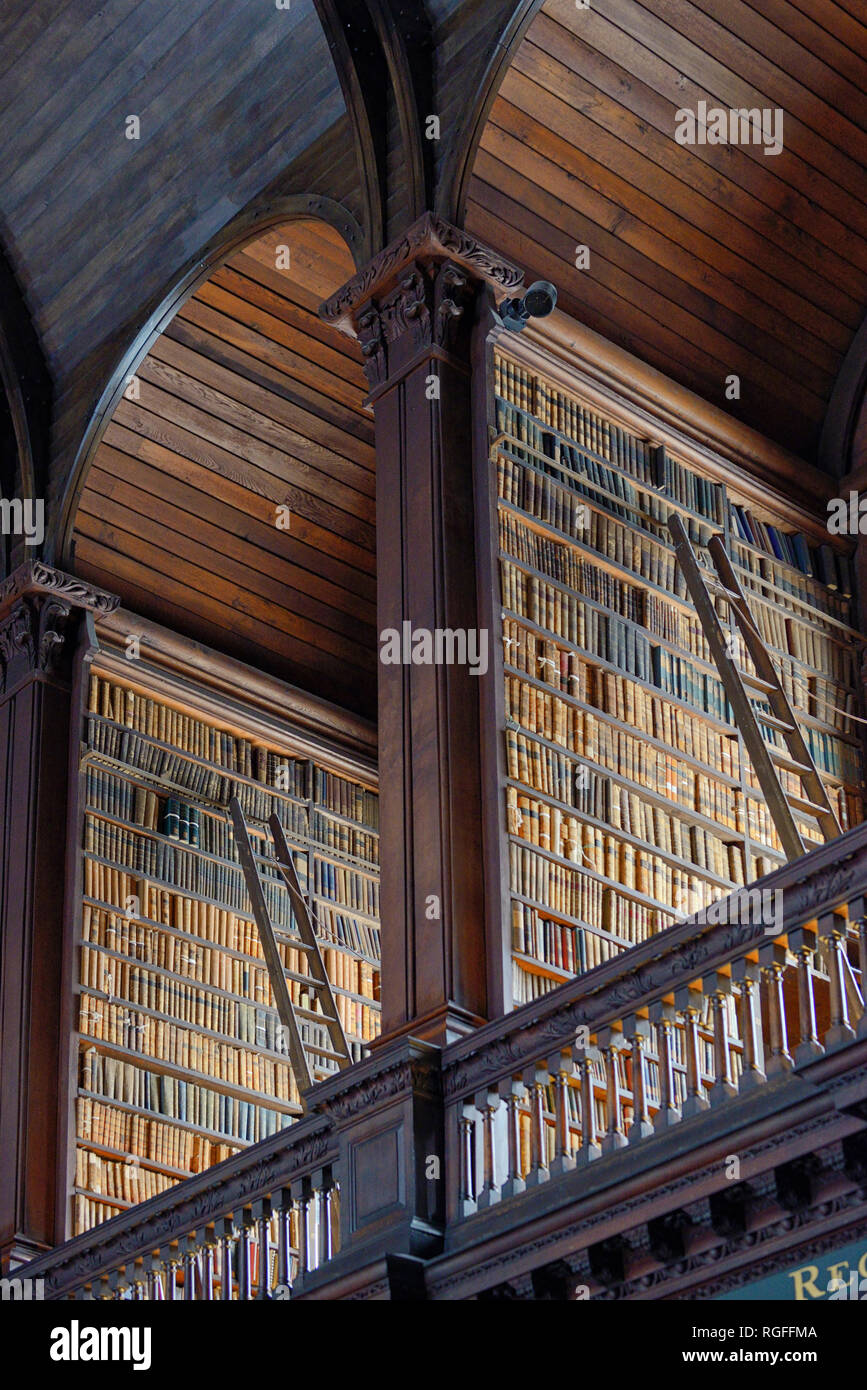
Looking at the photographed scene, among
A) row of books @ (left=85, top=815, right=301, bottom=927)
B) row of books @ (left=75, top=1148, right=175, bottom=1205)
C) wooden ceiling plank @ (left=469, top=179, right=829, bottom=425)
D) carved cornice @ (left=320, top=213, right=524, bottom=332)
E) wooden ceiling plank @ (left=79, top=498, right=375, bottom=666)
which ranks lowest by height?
row of books @ (left=75, top=1148, right=175, bottom=1205)

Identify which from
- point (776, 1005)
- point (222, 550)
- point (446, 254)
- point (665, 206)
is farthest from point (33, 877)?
point (776, 1005)

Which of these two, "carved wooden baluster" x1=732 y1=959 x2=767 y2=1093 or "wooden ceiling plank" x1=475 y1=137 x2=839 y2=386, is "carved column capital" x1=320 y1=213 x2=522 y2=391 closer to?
"wooden ceiling plank" x1=475 y1=137 x2=839 y2=386

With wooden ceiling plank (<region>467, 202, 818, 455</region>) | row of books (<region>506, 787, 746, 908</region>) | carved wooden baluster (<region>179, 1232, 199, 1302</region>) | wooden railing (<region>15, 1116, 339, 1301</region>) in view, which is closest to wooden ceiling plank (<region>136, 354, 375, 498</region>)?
wooden ceiling plank (<region>467, 202, 818, 455</region>)

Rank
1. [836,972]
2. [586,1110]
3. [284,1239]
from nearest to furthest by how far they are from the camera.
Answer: [836,972], [586,1110], [284,1239]

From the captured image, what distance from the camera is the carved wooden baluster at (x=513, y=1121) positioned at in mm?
5344

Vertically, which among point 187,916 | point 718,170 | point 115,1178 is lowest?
point 115,1178

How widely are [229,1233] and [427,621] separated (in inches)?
70.2

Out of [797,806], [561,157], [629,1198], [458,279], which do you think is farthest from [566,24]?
[629,1198]

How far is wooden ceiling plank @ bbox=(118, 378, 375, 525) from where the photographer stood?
8438mm

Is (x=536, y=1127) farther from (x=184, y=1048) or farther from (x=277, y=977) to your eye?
(x=184, y=1048)

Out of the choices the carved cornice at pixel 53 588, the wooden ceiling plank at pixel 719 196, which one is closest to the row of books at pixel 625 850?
the wooden ceiling plank at pixel 719 196

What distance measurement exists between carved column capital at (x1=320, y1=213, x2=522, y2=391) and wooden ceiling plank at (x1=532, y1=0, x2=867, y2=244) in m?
0.76

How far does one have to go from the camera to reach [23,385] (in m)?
8.61

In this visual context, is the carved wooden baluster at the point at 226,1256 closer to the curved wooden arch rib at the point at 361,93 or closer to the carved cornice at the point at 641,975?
the carved cornice at the point at 641,975
